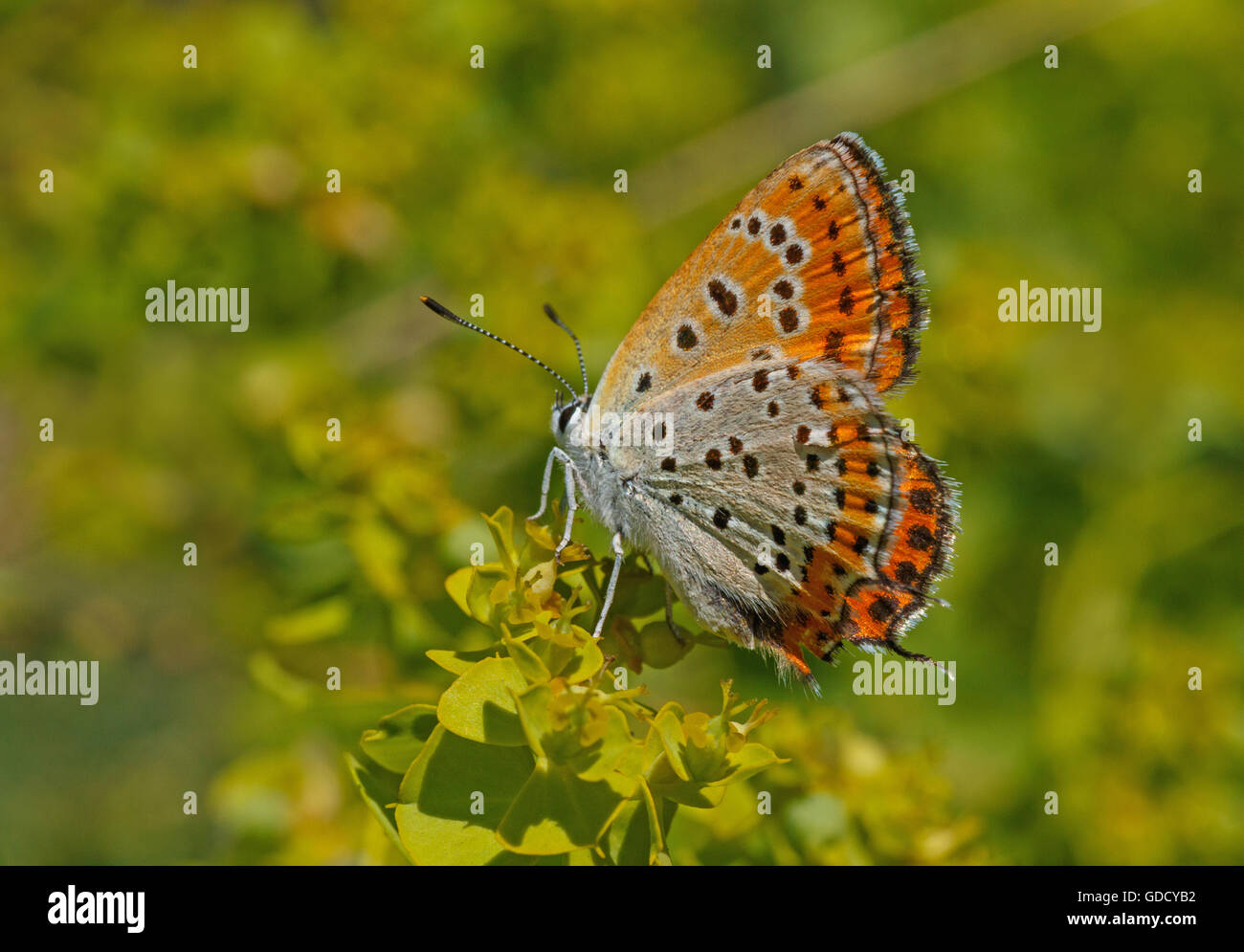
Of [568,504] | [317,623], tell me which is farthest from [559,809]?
[317,623]

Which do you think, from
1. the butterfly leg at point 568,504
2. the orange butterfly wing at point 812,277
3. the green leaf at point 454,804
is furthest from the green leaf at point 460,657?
the orange butterfly wing at point 812,277

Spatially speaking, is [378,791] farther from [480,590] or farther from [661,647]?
[661,647]

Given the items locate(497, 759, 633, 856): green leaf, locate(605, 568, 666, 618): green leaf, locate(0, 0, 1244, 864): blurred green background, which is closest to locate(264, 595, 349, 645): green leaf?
locate(0, 0, 1244, 864): blurred green background

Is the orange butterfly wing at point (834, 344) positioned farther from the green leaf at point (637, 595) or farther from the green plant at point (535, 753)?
the green plant at point (535, 753)

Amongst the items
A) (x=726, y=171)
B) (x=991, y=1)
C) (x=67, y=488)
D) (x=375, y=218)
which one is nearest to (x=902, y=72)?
(x=991, y=1)

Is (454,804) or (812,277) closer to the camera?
(454,804)
